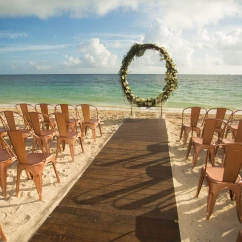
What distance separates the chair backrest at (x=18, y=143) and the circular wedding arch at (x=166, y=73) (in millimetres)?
6442

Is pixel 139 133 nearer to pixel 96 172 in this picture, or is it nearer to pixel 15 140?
pixel 96 172

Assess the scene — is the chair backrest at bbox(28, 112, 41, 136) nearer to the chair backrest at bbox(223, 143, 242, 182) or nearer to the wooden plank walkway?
the wooden plank walkway

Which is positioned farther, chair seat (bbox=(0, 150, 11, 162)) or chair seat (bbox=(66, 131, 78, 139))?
chair seat (bbox=(66, 131, 78, 139))

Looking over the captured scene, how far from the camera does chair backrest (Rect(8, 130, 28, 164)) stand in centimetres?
301

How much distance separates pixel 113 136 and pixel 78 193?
312 cm

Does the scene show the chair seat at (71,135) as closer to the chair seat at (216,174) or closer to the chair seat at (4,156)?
the chair seat at (4,156)

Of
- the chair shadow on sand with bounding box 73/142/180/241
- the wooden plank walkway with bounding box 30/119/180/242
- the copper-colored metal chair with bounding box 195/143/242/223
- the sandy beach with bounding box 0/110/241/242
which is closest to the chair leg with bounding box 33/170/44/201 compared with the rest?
the sandy beach with bounding box 0/110/241/242

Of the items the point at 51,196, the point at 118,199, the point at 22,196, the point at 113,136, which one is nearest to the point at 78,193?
the point at 51,196

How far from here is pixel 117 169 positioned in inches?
162

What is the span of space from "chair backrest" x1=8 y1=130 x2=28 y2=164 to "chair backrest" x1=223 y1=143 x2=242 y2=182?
2.89m

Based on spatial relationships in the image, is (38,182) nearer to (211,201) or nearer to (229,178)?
(211,201)

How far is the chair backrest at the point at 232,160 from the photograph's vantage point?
2584 mm

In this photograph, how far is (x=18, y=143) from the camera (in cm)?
307

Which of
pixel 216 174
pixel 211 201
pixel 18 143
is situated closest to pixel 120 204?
pixel 211 201
